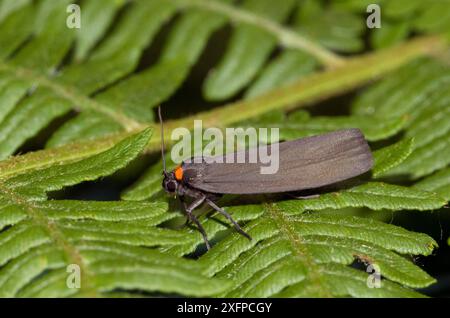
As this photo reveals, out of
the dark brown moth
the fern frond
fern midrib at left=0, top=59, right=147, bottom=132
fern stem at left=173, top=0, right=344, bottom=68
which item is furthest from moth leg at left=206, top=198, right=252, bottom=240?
fern stem at left=173, top=0, right=344, bottom=68

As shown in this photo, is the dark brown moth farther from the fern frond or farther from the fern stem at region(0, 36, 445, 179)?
the fern frond

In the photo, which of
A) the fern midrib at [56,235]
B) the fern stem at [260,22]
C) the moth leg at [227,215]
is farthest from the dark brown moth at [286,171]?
the fern stem at [260,22]

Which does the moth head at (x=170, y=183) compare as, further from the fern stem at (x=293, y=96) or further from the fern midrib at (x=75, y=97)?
the fern midrib at (x=75, y=97)

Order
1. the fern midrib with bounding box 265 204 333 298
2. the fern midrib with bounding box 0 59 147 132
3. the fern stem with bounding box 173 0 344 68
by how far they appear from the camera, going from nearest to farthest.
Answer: the fern midrib with bounding box 265 204 333 298 → the fern midrib with bounding box 0 59 147 132 → the fern stem with bounding box 173 0 344 68

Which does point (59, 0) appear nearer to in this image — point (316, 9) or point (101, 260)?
point (316, 9)

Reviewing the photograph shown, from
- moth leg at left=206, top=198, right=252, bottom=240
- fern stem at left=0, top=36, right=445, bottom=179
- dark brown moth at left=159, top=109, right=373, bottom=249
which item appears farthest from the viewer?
fern stem at left=0, top=36, right=445, bottom=179
